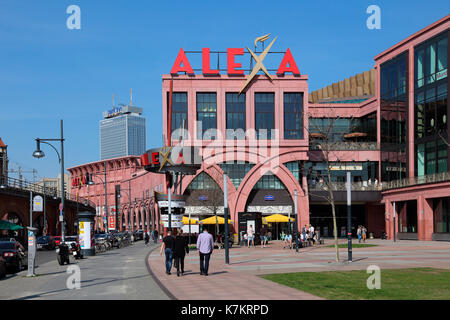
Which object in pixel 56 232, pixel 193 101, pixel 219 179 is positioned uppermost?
pixel 193 101

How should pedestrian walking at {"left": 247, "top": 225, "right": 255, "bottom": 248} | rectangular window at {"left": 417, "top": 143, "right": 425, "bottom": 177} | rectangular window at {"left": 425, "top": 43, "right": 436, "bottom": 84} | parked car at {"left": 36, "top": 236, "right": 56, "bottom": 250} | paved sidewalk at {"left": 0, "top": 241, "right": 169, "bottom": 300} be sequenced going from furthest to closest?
rectangular window at {"left": 417, "top": 143, "right": 425, "bottom": 177} < parked car at {"left": 36, "top": 236, "right": 56, "bottom": 250} < rectangular window at {"left": 425, "top": 43, "right": 436, "bottom": 84} < pedestrian walking at {"left": 247, "top": 225, "right": 255, "bottom": 248} < paved sidewalk at {"left": 0, "top": 241, "right": 169, "bottom": 300}

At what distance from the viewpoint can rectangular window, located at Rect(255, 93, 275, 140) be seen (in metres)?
68.6

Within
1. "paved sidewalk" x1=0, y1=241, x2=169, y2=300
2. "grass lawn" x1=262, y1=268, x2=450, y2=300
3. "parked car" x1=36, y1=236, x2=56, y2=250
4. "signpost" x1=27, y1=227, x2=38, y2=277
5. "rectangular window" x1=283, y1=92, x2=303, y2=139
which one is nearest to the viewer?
"grass lawn" x1=262, y1=268, x2=450, y2=300

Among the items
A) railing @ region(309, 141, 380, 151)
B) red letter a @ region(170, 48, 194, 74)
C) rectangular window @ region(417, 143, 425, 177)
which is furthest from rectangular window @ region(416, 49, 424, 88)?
red letter a @ region(170, 48, 194, 74)

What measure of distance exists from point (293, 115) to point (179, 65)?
1541 centimetres

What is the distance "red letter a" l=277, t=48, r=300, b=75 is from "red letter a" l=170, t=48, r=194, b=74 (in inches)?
441

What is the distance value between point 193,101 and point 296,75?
13.4 meters

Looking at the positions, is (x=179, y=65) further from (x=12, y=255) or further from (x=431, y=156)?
(x=12, y=255)

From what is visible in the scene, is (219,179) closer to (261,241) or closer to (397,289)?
(261,241)

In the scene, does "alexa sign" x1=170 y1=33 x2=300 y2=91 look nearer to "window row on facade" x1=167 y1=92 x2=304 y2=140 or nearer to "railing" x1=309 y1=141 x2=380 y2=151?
"window row on facade" x1=167 y1=92 x2=304 y2=140

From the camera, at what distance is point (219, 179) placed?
66.1m

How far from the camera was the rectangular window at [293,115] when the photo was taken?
227 ft
